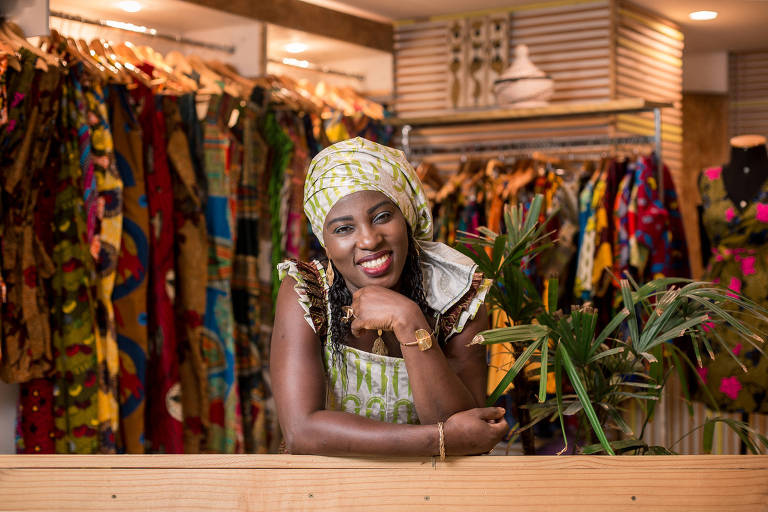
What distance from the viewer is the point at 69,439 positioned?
12.2 ft

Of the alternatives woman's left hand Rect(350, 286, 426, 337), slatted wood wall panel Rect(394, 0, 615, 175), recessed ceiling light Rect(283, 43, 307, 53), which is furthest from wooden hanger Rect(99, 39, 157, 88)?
woman's left hand Rect(350, 286, 426, 337)

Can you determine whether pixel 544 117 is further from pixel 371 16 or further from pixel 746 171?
pixel 371 16

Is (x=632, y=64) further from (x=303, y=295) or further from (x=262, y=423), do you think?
(x=303, y=295)

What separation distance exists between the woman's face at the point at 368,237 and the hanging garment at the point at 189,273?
2.35 metres

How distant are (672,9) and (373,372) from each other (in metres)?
4.78

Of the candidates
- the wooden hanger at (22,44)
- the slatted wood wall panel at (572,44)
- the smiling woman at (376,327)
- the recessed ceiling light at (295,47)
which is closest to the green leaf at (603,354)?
the smiling woman at (376,327)

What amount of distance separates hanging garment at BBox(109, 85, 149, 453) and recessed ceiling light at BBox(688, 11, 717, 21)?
4.05 m

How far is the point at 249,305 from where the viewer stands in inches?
179

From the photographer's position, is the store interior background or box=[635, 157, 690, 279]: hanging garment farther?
the store interior background

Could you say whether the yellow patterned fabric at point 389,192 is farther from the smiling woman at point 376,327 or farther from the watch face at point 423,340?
the watch face at point 423,340

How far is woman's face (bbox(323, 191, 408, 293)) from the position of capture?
196cm

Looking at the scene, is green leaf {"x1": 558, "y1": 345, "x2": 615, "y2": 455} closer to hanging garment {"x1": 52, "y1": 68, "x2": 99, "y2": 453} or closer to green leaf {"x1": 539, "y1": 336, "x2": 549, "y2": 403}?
green leaf {"x1": 539, "y1": 336, "x2": 549, "y2": 403}

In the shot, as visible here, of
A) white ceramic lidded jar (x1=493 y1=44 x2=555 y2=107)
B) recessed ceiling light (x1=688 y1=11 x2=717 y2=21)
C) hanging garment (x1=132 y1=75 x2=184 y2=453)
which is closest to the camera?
hanging garment (x1=132 y1=75 x2=184 y2=453)

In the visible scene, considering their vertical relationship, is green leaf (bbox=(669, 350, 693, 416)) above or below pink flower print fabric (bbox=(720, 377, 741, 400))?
above
